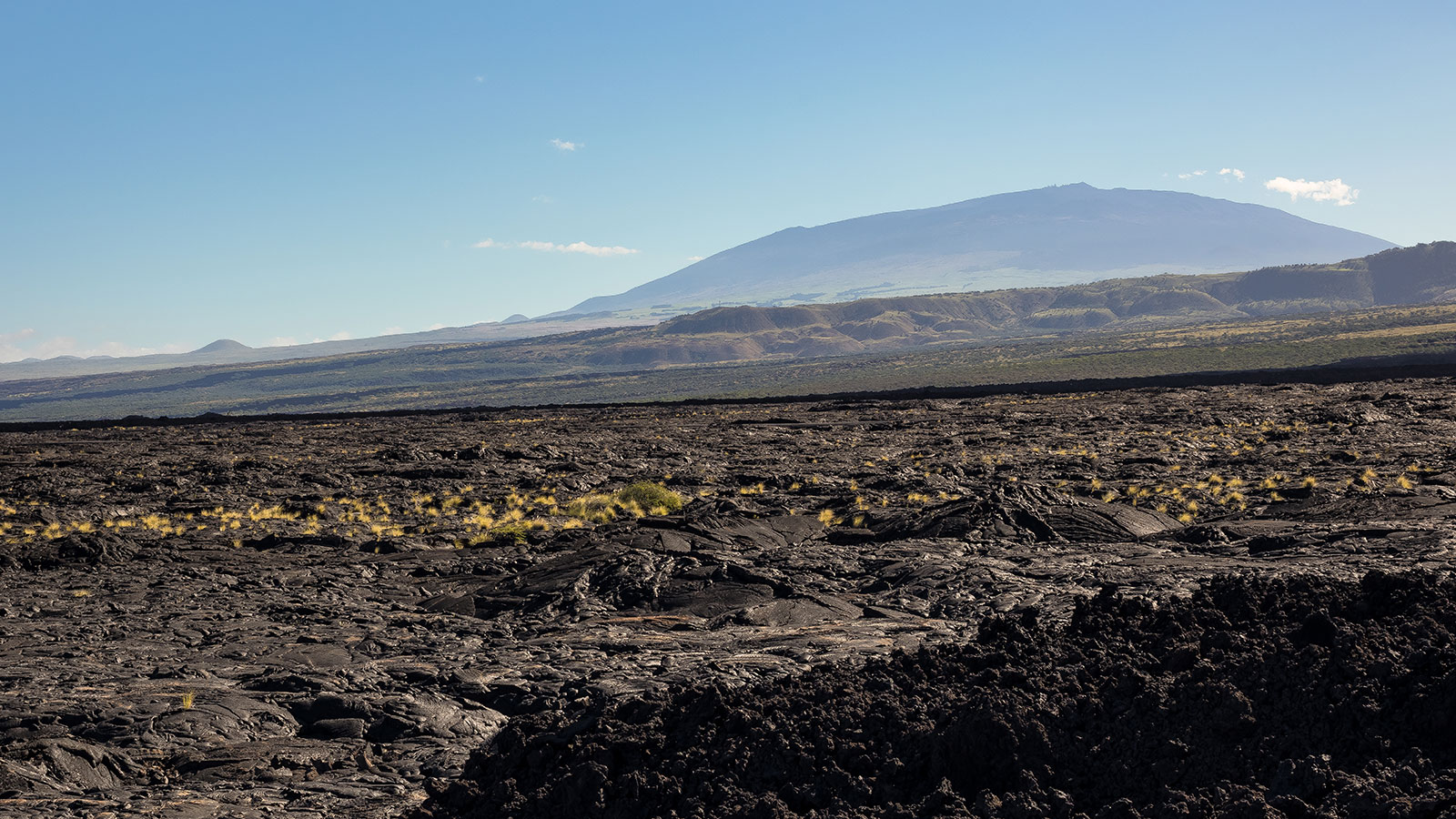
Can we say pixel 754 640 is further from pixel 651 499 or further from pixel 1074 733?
pixel 651 499

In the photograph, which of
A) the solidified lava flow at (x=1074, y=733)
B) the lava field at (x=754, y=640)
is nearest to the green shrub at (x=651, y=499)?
the lava field at (x=754, y=640)

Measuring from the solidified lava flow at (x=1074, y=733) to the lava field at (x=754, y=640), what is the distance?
0.9 inches

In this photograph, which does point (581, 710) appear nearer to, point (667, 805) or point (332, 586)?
point (667, 805)

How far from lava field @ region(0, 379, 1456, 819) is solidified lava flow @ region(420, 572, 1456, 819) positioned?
23mm

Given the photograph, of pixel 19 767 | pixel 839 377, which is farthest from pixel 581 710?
pixel 839 377

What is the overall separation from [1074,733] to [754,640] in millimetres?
5308

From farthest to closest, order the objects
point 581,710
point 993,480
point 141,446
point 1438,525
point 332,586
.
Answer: point 141,446 → point 993,480 → point 332,586 → point 1438,525 → point 581,710

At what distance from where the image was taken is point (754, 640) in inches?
463

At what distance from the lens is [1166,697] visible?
6.88 m

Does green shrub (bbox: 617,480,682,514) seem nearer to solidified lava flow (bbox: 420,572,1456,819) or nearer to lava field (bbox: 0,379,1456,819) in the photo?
lava field (bbox: 0,379,1456,819)

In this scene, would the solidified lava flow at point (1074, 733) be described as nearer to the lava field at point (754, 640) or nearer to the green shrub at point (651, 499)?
the lava field at point (754, 640)

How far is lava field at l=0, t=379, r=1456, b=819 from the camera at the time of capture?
21.6ft

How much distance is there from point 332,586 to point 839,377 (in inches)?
5061

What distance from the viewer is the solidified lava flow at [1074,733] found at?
6.12 metres
